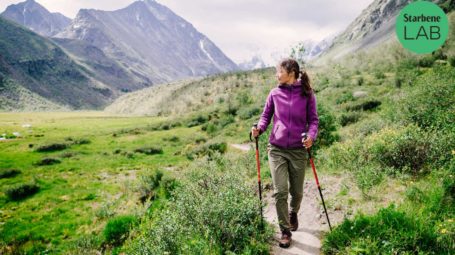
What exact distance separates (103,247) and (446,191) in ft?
29.6

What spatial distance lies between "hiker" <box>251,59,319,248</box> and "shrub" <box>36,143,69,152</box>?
3592cm

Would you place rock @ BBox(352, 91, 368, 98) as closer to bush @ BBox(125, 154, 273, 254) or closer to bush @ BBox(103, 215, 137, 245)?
bush @ BBox(103, 215, 137, 245)

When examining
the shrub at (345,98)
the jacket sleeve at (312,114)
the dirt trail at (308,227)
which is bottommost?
the dirt trail at (308,227)

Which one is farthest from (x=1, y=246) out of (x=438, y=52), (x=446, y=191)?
(x=438, y=52)

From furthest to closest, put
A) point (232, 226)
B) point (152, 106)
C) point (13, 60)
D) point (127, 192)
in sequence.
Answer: point (13, 60) < point (152, 106) < point (127, 192) < point (232, 226)

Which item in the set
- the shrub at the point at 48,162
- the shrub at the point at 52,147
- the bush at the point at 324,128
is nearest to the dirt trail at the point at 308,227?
the bush at the point at 324,128

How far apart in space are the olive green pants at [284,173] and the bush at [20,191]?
58.6 feet

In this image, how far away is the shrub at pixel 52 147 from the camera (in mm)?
34969

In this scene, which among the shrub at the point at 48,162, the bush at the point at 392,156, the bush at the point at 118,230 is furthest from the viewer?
the shrub at the point at 48,162

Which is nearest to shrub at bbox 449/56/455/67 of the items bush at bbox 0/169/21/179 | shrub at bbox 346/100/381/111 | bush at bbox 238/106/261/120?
shrub at bbox 346/100/381/111

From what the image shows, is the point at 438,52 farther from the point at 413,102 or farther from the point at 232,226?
the point at 232,226

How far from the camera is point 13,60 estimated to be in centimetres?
19238

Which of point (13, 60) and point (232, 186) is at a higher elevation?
point (13, 60)

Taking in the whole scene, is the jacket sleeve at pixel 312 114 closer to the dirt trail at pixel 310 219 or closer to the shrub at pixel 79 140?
the dirt trail at pixel 310 219
